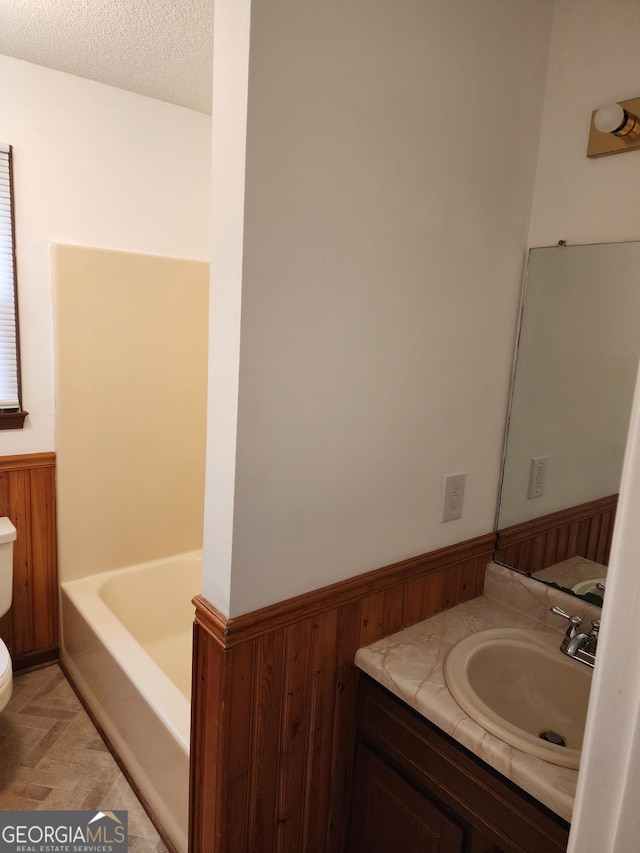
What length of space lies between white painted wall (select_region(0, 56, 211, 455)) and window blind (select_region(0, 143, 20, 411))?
0.03 m

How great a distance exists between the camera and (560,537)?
5.26 feet

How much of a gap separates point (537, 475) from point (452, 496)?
28 centimetres

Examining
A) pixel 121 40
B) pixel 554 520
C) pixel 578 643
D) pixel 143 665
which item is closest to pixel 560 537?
pixel 554 520

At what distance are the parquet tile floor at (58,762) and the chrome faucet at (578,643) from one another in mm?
1355

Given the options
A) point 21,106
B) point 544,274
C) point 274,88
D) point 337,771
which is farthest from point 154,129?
point 337,771

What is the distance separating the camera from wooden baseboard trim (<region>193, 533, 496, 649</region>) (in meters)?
1.22

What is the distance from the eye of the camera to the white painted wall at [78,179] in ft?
7.10

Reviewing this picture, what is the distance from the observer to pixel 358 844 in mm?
1510

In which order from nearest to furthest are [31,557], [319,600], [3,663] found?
[319,600]
[3,663]
[31,557]

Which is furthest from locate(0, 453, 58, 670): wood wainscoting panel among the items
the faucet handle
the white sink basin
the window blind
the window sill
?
the faucet handle

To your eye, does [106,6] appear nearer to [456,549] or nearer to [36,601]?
[456,549]

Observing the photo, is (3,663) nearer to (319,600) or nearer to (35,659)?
(35,659)

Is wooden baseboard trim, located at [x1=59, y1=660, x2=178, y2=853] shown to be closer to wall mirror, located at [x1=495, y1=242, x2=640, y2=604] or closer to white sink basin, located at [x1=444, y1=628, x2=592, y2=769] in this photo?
white sink basin, located at [x1=444, y1=628, x2=592, y2=769]

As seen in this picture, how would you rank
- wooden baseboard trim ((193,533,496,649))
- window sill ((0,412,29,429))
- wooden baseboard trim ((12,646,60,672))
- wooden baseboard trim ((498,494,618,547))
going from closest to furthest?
wooden baseboard trim ((193,533,496,649))
wooden baseboard trim ((498,494,618,547))
window sill ((0,412,29,429))
wooden baseboard trim ((12,646,60,672))
